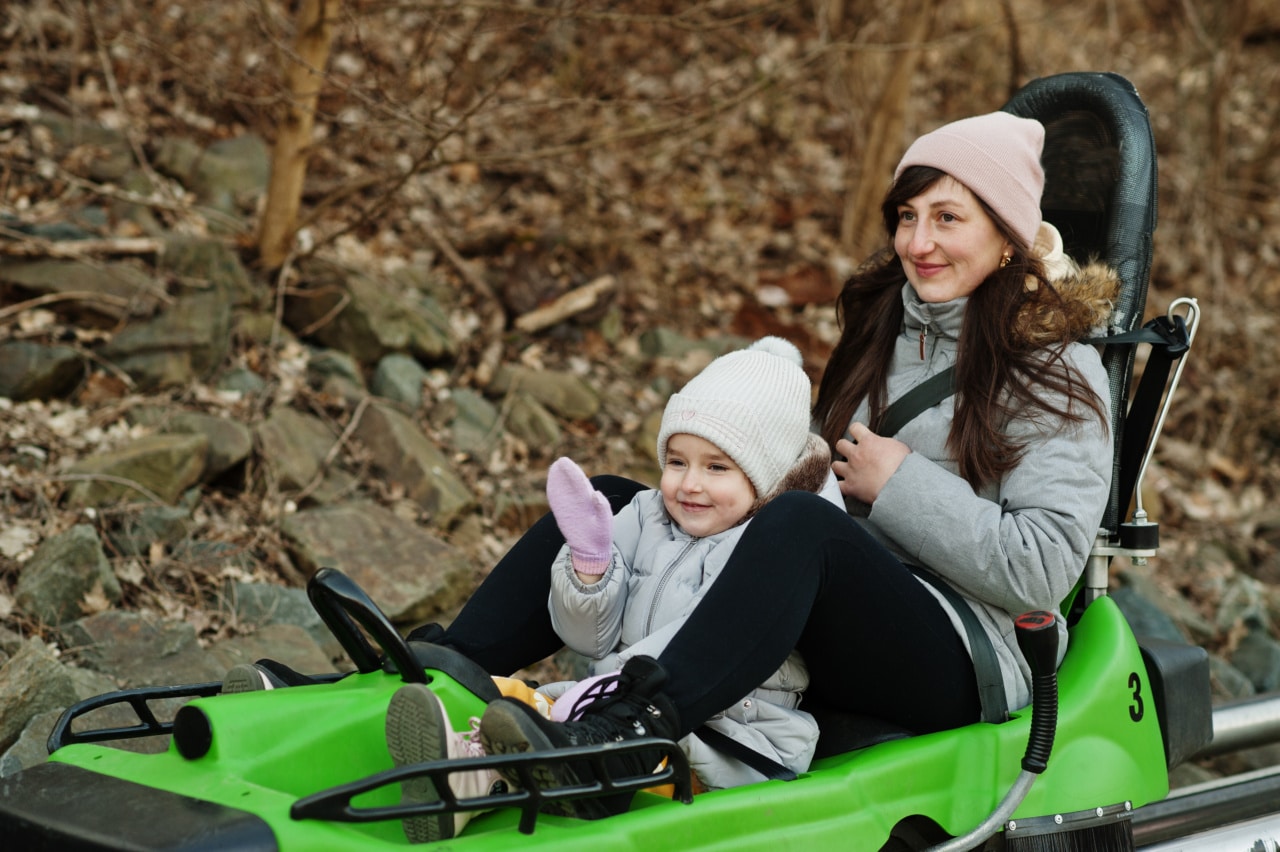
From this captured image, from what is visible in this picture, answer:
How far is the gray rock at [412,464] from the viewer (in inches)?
197

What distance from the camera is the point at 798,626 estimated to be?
2.42 m

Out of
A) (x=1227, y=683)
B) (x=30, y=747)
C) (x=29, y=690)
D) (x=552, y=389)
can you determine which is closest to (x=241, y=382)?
(x=552, y=389)

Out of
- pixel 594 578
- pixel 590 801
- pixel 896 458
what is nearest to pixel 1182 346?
pixel 896 458

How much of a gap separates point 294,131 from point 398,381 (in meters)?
1.16

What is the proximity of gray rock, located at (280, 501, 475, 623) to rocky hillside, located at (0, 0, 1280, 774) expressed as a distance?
0.6 inches

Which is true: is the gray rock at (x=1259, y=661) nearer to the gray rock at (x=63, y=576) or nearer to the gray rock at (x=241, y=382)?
the gray rock at (x=241, y=382)

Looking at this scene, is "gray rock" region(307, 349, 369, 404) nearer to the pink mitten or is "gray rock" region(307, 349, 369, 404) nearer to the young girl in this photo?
the young girl

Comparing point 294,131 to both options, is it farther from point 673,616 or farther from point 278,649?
point 673,616

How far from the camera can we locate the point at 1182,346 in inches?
118

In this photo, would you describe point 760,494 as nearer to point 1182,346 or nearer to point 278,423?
point 1182,346

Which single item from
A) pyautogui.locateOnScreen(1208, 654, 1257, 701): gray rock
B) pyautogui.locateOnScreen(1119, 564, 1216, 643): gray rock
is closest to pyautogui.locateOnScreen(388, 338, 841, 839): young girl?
pyautogui.locateOnScreen(1208, 654, 1257, 701): gray rock

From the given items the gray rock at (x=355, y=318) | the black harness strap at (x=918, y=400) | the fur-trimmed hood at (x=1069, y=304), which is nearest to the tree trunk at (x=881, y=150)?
the gray rock at (x=355, y=318)

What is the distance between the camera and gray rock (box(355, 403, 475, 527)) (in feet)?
16.5

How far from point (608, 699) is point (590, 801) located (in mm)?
184
